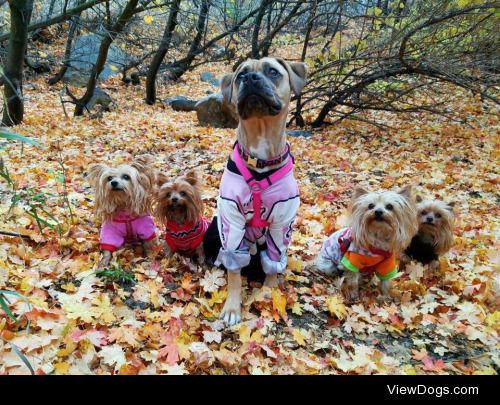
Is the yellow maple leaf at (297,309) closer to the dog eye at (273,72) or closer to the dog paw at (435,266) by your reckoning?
the dog paw at (435,266)

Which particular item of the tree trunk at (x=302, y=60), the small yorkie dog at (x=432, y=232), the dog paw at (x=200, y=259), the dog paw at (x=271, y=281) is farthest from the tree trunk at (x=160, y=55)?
the dog paw at (x=271, y=281)

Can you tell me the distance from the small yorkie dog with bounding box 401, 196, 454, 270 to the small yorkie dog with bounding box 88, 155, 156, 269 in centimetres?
286

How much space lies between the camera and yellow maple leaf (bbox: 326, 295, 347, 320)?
3.51m

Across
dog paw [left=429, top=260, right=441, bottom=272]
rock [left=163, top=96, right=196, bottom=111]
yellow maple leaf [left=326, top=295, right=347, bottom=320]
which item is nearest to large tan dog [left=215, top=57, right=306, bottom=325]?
yellow maple leaf [left=326, top=295, right=347, bottom=320]

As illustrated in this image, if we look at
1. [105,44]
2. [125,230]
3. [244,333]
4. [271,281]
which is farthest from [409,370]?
[105,44]

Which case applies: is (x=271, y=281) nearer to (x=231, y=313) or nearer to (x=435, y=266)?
(x=231, y=313)

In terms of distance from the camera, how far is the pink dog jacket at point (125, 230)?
401cm

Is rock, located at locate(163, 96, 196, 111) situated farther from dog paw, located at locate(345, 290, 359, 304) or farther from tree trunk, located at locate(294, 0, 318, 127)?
dog paw, located at locate(345, 290, 359, 304)

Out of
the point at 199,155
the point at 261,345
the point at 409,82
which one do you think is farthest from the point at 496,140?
the point at 261,345

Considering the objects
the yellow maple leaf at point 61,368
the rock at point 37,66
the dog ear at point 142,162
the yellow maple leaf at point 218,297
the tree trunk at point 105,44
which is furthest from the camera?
the rock at point 37,66

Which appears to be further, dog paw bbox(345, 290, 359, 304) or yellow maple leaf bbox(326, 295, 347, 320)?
dog paw bbox(345, 290, 359, 304)

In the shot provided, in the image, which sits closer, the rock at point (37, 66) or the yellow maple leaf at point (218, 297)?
the yellow maple leaf at point (218, 297)

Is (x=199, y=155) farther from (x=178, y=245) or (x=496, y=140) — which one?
(x=496, y=140)

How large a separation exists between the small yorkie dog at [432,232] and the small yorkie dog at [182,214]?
232 centimetres
